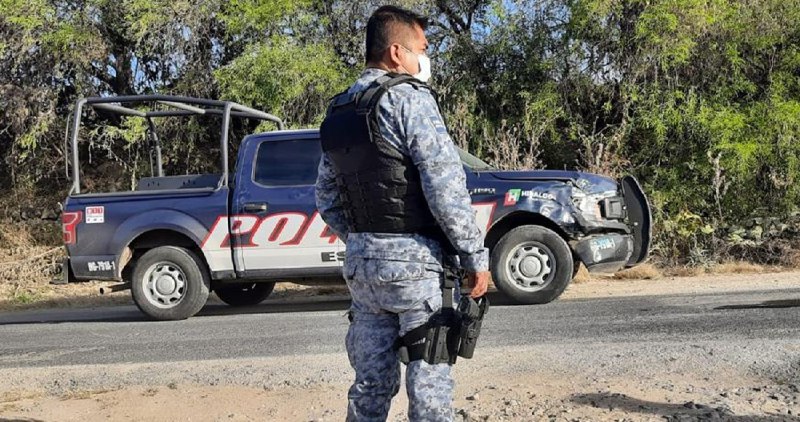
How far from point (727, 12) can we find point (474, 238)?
11884mm

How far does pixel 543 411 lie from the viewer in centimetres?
406

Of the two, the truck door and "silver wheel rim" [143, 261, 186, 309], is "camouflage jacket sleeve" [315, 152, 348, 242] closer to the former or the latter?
the truck door

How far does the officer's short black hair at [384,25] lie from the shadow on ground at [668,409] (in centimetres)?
210

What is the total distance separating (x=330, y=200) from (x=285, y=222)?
5.02m

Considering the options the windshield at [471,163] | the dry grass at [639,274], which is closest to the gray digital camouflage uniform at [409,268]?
the windshield at [471,163]

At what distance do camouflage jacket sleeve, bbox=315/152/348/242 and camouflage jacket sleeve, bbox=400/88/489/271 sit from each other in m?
0.52

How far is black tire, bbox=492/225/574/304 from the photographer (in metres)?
7.95

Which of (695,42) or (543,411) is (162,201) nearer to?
(543,411)

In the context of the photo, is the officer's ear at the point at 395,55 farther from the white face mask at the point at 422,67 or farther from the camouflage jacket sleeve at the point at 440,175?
the camouflage jacket sleeve at the point at 440,175

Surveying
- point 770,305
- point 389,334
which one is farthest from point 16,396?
point 770,305

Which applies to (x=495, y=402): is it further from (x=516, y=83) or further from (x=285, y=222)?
(x=516, y=83)

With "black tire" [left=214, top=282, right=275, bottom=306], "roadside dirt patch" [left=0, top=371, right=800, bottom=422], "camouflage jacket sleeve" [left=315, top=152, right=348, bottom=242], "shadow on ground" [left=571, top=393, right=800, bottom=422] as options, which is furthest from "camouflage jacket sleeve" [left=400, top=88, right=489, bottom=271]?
"black tire" [left=214, top=282, right=275, bottom=306]

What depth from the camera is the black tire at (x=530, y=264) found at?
313 inches

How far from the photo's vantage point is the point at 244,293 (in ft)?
32.8
